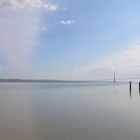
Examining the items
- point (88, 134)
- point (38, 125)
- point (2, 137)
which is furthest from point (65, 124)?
point (2, 137)

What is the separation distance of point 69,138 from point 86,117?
6.52m

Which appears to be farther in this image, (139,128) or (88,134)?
(139,128)

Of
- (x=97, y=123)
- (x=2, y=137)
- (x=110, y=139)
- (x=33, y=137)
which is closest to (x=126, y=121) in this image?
(x=97, y=123)

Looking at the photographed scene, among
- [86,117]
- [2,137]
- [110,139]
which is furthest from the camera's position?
[86,117]

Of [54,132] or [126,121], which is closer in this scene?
[54,132]

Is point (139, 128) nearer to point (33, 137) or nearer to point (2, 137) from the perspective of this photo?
point (33, 137)

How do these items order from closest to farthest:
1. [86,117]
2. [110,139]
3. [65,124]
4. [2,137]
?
[110,139], [2,137], [65,124], [86,117]

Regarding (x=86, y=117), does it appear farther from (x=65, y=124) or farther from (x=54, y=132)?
(x=54, y=132)

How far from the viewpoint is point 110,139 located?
13.9m

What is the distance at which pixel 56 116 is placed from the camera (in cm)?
2122

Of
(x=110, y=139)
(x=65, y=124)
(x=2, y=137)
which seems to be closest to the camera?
(x=110, y=139)

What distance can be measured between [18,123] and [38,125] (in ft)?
5.20

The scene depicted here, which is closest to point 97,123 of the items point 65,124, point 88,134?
point 65,124

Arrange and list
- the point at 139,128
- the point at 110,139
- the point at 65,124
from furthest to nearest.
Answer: the point at 65,124
the point at 139,128
the point at 110,139
